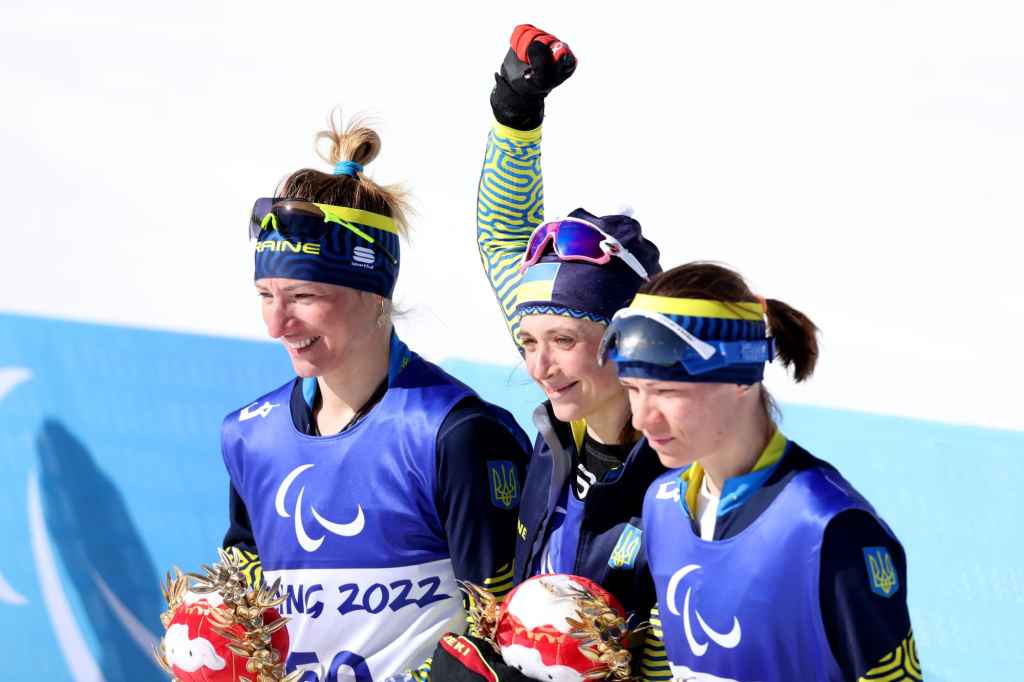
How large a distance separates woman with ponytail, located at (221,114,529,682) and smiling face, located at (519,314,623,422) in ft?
A: 1.12

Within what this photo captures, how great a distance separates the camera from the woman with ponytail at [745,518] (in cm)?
240

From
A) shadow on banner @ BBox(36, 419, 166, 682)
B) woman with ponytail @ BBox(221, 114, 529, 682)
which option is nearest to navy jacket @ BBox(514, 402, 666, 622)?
woman with ponytail @ BBox(221, 114, 529, 682)

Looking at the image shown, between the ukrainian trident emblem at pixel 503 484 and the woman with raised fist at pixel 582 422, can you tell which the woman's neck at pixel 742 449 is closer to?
the woman with raised fist at pixel 582 422

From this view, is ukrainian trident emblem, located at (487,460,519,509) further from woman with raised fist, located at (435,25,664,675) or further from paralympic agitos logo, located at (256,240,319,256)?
paralympic agitos logo, located at (256,240,319,256)

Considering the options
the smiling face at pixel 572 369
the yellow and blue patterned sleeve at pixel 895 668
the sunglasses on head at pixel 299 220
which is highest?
the sunglasses on head at pixel 299 220

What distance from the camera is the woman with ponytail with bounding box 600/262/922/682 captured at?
7.87ft

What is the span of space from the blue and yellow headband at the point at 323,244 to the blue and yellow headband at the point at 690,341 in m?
1.00

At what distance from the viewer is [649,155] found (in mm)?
7129

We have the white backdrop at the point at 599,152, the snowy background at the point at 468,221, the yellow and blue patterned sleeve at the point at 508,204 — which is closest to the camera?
the yellow and blue patterned sleeve at the point at 508,204

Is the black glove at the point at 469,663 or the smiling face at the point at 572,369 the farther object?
the smiling face at the point at 572,369

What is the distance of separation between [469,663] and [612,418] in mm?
656

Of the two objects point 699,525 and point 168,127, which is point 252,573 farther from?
point 168,127

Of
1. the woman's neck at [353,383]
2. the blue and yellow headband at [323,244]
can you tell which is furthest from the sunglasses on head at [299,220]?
the woman's neck at [353,383]

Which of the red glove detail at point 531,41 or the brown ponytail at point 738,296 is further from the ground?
the red glove detail at point 531,41
